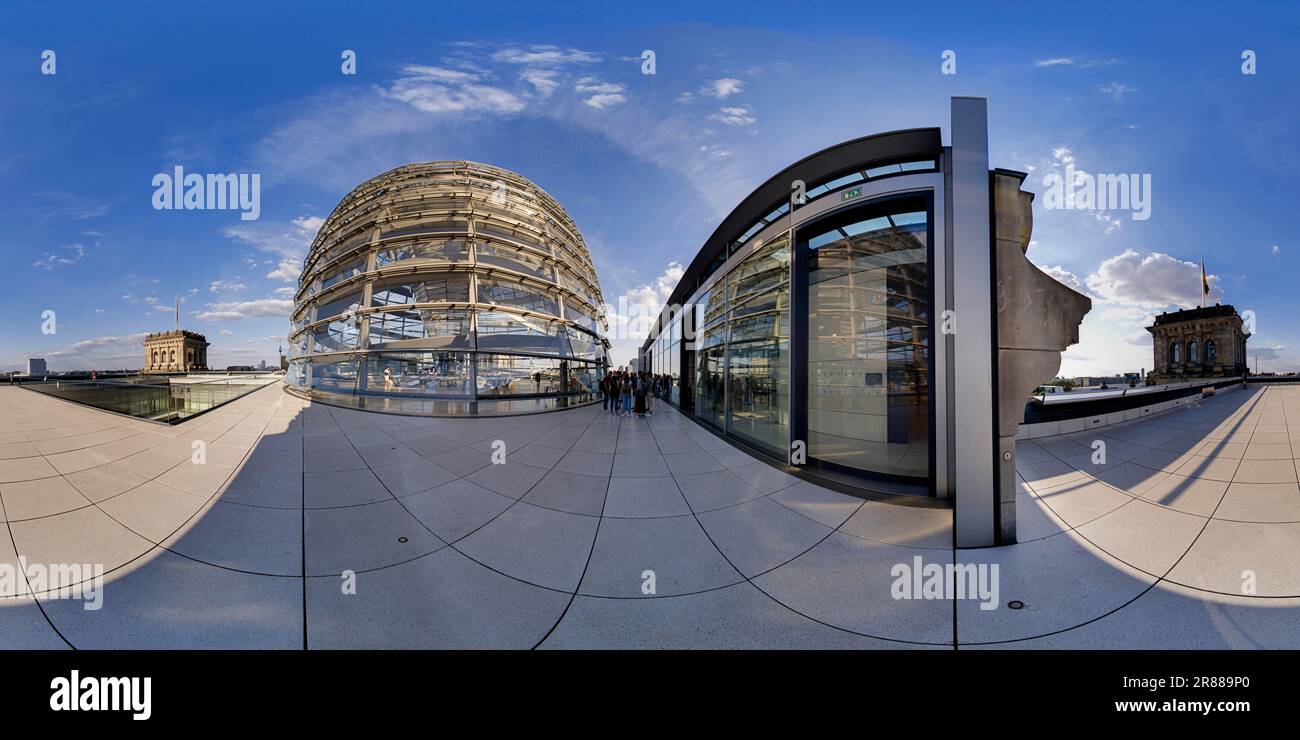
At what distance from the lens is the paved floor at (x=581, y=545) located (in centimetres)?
244

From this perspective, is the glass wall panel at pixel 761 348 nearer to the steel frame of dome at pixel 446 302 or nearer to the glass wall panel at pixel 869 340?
the glass wall panel at pixel 869 340

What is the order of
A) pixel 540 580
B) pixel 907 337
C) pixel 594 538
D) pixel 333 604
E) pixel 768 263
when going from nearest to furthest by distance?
1. pixel 333 604
2. pixel 540 580
3. pixel 594 538
4. pixel 907 337
5. pixel 768 263

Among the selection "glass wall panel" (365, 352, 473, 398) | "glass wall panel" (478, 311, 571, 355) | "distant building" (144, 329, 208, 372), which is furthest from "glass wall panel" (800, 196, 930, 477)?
"glass wall panel" (478, 311, 571, 355)

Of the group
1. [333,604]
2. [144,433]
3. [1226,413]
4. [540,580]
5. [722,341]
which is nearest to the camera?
[333,604]

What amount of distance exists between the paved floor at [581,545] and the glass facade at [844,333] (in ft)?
3.79

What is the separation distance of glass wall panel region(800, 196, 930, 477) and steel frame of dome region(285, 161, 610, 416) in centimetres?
864

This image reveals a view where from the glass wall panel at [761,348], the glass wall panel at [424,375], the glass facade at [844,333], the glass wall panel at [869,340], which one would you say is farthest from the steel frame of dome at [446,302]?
the glass wall panel at [869,340]

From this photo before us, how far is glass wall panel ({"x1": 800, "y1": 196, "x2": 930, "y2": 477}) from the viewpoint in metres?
4.85

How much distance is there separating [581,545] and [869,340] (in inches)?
190

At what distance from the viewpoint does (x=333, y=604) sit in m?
2.62

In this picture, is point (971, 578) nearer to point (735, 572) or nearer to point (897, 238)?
point (735, 572)

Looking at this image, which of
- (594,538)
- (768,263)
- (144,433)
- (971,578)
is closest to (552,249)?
(768,263)

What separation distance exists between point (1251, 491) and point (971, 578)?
155 inches

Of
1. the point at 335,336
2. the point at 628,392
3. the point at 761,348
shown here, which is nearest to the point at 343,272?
the point at 335,336
